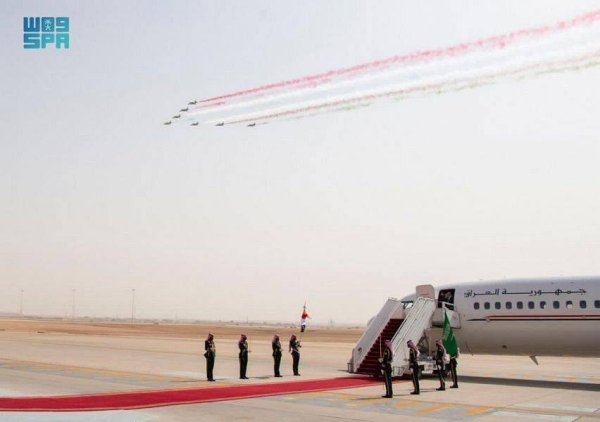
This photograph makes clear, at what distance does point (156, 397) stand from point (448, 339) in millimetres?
16144

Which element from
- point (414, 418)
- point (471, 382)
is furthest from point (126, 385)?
point (471, 382)

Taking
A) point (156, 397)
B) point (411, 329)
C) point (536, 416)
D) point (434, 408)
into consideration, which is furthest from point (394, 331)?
point (156, 397)

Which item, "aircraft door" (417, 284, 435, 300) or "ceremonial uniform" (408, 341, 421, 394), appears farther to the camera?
"aircraft door" (417, 284, 435, 300)

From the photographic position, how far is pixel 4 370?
30203 millimetres

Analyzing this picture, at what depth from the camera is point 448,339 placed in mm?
30938

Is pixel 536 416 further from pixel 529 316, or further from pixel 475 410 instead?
pixel 529 316

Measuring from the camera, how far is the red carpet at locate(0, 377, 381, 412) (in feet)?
59.9

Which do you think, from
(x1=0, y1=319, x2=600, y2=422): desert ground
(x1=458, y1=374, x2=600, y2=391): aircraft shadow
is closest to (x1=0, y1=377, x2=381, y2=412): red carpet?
(x1=0, y1=319, x2=600, y2=422): desert ground

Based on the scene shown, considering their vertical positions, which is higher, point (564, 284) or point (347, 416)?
point (564, 284)

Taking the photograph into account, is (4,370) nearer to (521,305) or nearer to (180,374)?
(180,374)

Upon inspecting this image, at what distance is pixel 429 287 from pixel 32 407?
2186 centimetres

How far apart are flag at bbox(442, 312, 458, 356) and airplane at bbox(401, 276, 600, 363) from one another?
73 centimetres

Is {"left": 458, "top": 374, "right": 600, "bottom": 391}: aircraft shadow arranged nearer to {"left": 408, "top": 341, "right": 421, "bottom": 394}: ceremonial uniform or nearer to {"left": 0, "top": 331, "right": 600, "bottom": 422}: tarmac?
{"left": 0, "top": 331, "right": 600, "bottom": 422}: tarmac

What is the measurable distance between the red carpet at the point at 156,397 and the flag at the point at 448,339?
6019 millimetres
